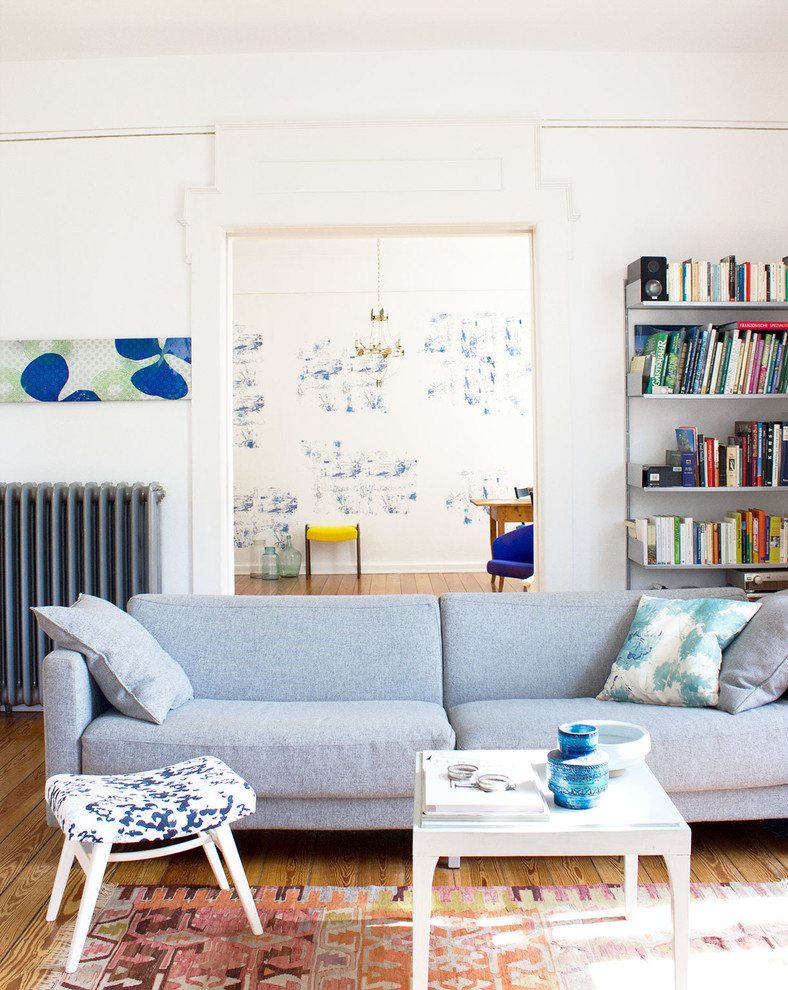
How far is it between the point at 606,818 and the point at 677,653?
1.11 m

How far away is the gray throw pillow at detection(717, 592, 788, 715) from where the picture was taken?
2.70m

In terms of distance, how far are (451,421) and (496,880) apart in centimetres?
595

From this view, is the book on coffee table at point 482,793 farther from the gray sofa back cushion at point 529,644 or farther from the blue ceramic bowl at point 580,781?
the gray sofa back cushion at point 529,644

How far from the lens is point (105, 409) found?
4.24 m

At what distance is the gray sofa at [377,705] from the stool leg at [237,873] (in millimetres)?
351

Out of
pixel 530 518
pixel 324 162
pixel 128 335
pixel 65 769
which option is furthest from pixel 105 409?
pixel 530 518

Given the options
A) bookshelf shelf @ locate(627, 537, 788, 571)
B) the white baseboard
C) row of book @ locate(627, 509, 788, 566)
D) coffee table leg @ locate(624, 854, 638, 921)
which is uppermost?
row of book @ locate(627, 509, 788, 566)

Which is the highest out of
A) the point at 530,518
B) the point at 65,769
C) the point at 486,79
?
the point at 486,79

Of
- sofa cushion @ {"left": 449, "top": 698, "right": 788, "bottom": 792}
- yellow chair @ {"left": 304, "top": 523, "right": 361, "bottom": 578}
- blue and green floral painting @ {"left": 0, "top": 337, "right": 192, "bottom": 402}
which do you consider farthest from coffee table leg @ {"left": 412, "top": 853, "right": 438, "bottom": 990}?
yellow chair @ {"left": 304, "top": 523, "right": 361, "bottom": 578}

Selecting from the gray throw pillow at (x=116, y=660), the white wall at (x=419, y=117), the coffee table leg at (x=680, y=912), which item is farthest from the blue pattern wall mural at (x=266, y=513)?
the coffee table leg at (x=680, y=912)

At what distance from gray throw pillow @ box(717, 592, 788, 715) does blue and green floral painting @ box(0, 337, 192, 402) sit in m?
2.69

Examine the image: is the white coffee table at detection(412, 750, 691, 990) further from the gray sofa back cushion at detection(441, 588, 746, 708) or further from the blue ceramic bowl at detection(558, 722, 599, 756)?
the gray sofa back cushion at detection(441, 588, 746, 708)

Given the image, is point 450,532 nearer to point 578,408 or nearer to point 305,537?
point 305,537

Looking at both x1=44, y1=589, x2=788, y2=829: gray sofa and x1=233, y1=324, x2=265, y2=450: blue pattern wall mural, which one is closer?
x1=44, y1=589, x2=788, y2=829: gray sofa
